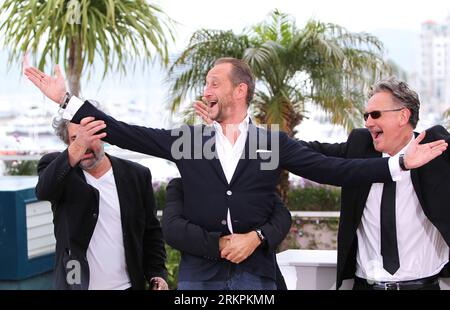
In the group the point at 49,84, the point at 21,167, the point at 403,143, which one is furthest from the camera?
the point at 21,167

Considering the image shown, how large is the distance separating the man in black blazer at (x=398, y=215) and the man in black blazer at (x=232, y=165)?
21 centimetres

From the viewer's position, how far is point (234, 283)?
3152 mm

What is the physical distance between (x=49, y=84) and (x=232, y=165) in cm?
88

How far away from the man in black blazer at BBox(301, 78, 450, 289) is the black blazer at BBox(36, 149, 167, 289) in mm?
961

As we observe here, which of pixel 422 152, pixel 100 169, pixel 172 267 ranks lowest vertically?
pixel 172 267

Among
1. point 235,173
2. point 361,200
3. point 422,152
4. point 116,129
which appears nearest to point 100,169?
point 116,129

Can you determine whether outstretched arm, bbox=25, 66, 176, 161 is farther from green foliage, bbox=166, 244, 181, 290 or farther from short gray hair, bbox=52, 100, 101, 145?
green foliage, bbox=166, 244, 181, 290

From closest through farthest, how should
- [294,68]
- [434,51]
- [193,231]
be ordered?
[193,231] → [294,68] → [434,51]

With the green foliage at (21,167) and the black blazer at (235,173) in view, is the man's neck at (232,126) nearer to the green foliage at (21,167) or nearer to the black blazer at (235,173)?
the black blazer at (235,173)

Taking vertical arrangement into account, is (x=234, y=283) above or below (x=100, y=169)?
below

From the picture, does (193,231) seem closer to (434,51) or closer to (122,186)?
(122,186)

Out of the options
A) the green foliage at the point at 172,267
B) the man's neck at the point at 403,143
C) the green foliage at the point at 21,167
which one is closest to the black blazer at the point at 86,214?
the man's neck at the point at 403,143
